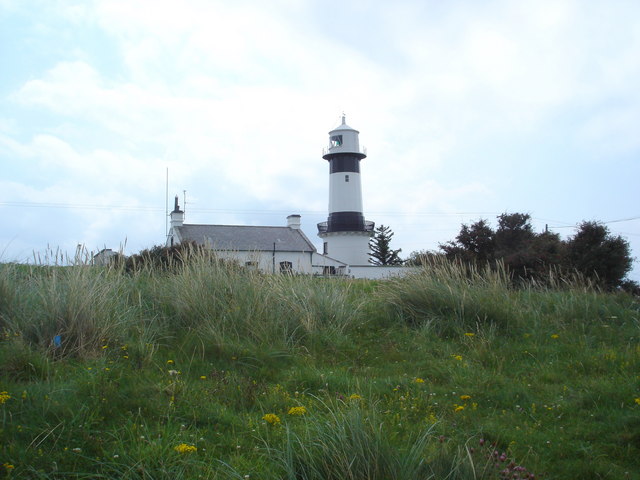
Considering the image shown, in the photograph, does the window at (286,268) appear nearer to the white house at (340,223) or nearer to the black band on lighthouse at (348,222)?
the white house at (340,223)

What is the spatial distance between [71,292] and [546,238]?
1455cm

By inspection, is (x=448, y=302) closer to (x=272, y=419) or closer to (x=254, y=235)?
(x=272, y=419)

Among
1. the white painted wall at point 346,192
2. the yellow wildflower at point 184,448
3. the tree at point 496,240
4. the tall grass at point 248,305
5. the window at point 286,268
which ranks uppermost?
the white painted wall at point 346,192

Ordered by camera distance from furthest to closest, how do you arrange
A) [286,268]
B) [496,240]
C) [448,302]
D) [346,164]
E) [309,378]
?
[346,164], [496,240], [286,268], [448,302], [309,378]

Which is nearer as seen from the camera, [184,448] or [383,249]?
[184,448]

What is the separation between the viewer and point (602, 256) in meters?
14.4

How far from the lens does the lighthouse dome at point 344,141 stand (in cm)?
4219

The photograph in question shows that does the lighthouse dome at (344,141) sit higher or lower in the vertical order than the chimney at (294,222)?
higher

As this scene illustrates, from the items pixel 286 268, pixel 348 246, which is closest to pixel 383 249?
pixel 348 246

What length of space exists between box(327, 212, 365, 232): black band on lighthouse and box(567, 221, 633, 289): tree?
27692 mm

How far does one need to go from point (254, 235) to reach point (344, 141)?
939cm

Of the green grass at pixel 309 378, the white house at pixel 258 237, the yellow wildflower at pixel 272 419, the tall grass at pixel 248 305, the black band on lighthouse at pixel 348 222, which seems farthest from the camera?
the black band on lighthouse at pixel 348 222

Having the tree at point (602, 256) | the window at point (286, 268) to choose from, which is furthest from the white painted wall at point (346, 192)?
the window at point (286, 268)

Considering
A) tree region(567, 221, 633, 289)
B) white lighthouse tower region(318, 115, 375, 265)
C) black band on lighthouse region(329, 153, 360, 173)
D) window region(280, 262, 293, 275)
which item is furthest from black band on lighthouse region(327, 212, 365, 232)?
window region(280, 262, 293, 275)
